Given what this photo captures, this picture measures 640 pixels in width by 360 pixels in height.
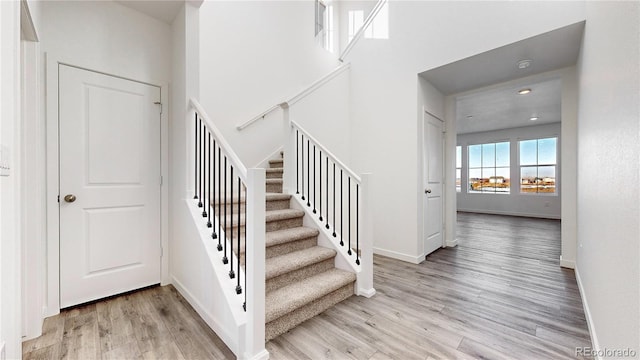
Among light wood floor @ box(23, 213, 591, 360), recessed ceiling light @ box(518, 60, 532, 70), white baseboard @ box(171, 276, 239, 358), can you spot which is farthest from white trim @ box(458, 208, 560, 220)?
white baseboard @ box(171, 276, 239, 358)

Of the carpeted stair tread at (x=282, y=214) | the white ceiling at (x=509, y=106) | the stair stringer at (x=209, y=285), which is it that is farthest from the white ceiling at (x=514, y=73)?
the stair stringer at (x=209, y=285)

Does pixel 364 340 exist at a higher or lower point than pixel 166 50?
lower

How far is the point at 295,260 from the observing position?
2207 millimetres

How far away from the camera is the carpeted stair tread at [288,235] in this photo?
226 centimetres

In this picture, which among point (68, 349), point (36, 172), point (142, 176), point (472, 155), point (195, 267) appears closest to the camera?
point (68, 349)

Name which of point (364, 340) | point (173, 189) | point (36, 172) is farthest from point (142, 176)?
point (364, 340)

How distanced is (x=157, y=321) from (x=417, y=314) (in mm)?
1951

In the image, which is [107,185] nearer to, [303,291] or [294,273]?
[294,273]

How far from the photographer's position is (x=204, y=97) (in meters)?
3.24

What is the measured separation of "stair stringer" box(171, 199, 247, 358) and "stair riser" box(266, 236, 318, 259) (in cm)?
39

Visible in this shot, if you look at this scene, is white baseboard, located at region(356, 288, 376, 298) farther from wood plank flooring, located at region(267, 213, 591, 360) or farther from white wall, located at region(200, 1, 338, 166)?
white wall, located at region(200, 1, 338, 166)

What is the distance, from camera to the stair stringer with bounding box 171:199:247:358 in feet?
5.31

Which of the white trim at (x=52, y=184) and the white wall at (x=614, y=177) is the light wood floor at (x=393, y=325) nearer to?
the white trim at (x=52, y=184)

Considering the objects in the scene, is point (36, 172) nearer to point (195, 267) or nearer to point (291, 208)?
point (195, 267)
